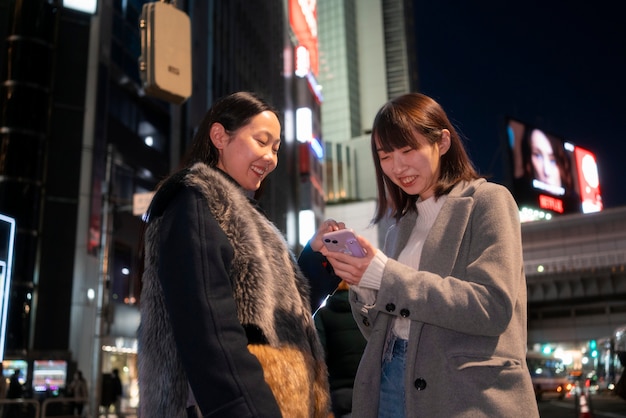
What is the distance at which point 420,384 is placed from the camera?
1914 mm

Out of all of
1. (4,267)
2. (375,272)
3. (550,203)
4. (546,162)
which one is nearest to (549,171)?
(546,162)

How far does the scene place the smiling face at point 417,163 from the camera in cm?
226

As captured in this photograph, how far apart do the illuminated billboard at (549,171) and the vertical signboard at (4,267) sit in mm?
40223

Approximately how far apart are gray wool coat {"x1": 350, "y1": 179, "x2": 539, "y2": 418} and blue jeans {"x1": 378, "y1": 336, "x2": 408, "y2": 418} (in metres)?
0.04

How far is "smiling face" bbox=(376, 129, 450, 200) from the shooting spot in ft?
7.41

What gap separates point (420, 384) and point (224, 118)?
1293 millimetres

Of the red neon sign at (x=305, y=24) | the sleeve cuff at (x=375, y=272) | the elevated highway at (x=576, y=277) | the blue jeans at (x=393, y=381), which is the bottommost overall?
the blue jeans at (x=393, y=381)

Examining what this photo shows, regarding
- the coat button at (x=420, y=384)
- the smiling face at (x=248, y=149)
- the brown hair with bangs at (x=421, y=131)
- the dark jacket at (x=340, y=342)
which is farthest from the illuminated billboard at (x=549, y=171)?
the coat button at (x=420, y=384)

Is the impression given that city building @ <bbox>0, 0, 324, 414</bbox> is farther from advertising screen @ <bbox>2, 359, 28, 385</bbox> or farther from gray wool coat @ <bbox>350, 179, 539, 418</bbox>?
gray wool coat @ <bbox>350, 179, 539, 418</bbox>

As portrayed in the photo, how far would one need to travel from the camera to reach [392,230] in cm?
263

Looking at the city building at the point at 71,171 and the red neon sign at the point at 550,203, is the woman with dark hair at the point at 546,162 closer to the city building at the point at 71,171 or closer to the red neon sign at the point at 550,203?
the red neon sign at the point at 550,203

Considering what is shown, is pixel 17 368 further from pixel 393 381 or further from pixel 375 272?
pixel 375 272

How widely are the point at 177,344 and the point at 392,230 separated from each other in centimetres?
113

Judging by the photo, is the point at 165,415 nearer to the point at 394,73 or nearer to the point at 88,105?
the point at 88,105
